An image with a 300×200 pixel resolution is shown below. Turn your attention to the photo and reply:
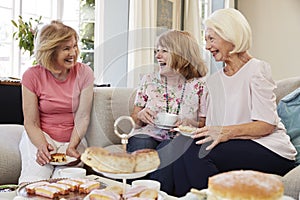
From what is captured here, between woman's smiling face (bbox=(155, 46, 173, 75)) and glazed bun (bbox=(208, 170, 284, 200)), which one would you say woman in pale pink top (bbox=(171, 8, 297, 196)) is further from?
glazed bun (bbox=(208, 170, 284, 200))

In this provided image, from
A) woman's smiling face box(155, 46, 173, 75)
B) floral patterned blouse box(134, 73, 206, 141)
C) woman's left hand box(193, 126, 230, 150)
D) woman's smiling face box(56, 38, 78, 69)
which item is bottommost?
woman's left hand box(193, 126, 230, 150)

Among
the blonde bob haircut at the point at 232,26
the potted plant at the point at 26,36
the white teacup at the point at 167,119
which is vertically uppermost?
the potted plant at the point at 26,36

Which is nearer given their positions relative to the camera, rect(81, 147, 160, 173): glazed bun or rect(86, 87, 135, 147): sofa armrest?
rect(81, 147, 160, 173): glazed bun

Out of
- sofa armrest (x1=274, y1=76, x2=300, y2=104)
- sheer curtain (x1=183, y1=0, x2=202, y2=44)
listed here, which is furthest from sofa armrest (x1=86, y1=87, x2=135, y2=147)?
sheer curtain (x1=183, y1=0, x2=202, y2=44)

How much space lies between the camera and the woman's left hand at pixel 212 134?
4.43 ft

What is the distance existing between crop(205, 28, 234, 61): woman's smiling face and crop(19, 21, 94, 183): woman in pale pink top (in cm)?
56

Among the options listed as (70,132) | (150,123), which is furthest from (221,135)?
(70,132)

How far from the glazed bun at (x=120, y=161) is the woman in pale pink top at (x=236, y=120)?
0.66 meters

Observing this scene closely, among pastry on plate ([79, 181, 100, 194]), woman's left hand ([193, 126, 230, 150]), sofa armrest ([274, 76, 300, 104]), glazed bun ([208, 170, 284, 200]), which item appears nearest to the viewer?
glazed bun ([208, 170, 284, 200])

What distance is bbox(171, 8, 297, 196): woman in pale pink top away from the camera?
4.85 feet

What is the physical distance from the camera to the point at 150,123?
1365mm

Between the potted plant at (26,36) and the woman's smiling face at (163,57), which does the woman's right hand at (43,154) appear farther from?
the potted plant at (26,36)

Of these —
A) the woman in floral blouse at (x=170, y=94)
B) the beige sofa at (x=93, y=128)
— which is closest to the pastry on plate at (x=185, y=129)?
the woman in floral blouse at (x=170, y=94)

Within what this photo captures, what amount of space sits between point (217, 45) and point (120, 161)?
1.00m
